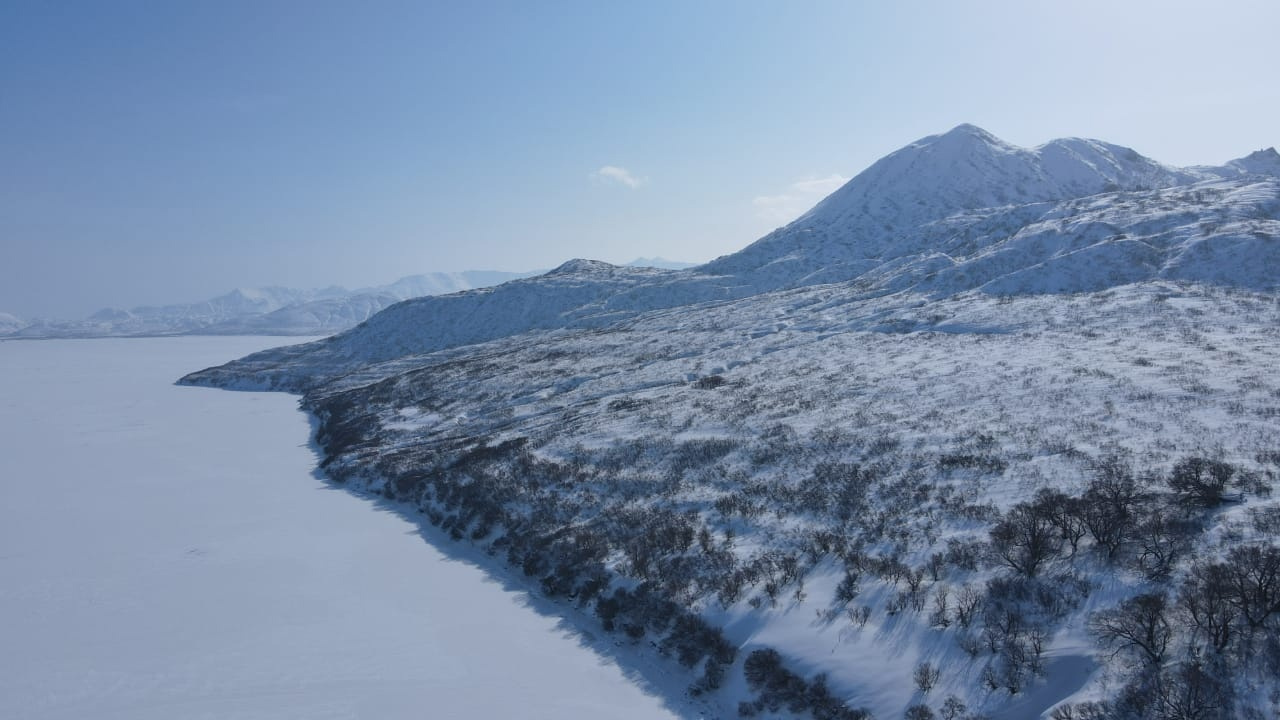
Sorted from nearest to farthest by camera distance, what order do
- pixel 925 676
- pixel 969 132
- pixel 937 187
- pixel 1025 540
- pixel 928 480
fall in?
1. pixel 925 676
2. pixel 1025 540
3. pixel 928 480
4. pixel 937 187
5. pixel 969 132

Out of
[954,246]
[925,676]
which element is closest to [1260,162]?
[954,246]

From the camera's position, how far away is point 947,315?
52250mm

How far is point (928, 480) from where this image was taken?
21.2 metres

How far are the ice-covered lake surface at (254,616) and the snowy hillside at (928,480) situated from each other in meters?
2.68

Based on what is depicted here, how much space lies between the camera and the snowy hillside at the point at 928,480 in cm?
1267

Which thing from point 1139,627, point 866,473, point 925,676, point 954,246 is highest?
point 954,246

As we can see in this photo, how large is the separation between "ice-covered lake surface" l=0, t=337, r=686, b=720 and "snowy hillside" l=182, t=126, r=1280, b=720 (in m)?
2.68

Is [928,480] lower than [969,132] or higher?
lower

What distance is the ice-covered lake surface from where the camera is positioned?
1468 centimetres

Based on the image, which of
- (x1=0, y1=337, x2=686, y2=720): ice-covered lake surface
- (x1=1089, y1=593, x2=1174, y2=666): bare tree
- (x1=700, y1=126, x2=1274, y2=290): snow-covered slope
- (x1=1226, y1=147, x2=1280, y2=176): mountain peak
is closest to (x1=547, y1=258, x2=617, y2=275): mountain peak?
(x1=700, y1=126, x2=1274, y2=290): snow-covered slope

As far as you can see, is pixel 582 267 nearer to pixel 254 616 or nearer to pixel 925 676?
pixel 254 616

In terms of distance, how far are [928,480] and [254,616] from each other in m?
24.3

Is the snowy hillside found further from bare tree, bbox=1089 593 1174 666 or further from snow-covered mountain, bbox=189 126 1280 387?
snow-covered mountain, bbox=189 126 1280 387

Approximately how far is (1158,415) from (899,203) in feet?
417
